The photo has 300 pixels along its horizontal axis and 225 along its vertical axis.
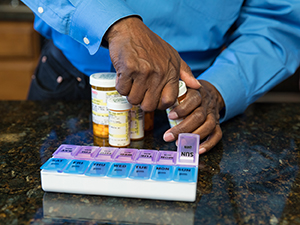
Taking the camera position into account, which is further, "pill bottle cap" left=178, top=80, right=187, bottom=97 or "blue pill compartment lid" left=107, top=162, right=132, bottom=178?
"pill bottle cap" left=178, top=80, right=187, bottom=97

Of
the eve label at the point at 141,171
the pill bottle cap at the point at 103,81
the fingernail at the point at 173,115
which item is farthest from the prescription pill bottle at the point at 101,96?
the eve label at the point at 141,171

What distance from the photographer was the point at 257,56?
3.03 ft

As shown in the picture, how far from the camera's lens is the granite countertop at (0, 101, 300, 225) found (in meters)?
0.46

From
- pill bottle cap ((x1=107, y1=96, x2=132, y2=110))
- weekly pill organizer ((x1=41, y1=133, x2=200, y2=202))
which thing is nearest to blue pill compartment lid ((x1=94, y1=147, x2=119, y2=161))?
weekly pill organizer ((x1=41, y1=133, x2=200, y2=202))

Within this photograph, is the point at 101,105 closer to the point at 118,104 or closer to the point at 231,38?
the point at 118,104

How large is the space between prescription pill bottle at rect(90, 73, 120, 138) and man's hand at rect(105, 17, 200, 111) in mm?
99

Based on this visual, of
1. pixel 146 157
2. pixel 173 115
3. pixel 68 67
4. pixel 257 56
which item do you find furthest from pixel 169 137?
pixel 68 67

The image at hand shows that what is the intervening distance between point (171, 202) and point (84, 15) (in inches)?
16.6

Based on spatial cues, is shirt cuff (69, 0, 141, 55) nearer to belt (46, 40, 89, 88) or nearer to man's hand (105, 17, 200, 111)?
man's hand (105, 17, 200, 111)

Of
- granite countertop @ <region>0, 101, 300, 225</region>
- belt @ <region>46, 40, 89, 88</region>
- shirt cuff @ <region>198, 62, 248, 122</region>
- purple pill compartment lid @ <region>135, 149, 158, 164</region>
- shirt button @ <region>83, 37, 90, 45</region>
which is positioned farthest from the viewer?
belt @ <region>46, 40, 89, 88</region>

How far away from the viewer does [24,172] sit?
1.93ft

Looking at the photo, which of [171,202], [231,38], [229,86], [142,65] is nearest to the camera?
[171,202]

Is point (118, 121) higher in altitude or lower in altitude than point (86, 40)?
lower

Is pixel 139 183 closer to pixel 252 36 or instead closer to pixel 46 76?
pixel 252 36
